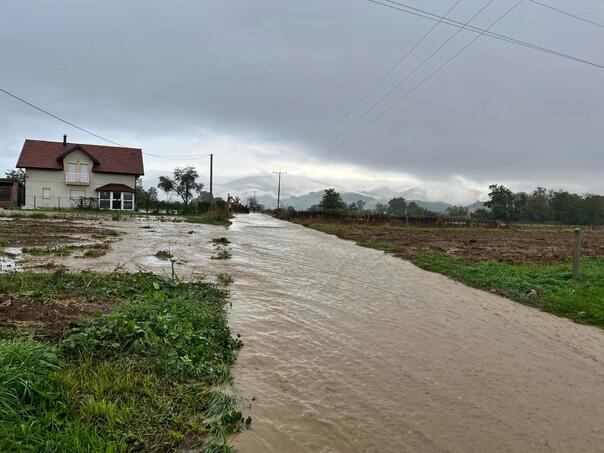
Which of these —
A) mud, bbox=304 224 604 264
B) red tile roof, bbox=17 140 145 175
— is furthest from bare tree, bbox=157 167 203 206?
mud, bbox=304 224 604 264

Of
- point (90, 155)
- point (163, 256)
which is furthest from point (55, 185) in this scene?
point (163, 256)

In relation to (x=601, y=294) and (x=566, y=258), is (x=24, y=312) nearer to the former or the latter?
(x=601, y=294)

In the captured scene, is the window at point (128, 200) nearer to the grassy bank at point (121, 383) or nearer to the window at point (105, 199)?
the window at point (105, 199)

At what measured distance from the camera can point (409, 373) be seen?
4.61m

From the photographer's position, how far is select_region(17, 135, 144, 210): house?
4706cm

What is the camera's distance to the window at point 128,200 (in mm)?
49938

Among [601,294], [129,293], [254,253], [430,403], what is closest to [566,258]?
[601,294]

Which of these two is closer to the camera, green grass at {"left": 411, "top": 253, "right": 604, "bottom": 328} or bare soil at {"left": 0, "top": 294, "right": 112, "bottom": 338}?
bare soil at {"left": 0, "top": 294, "right": 112, "bottom": 338}

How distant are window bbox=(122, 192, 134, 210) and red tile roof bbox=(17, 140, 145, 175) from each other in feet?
10.5

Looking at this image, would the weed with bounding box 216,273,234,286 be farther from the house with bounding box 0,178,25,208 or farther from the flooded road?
the house with bounding box 0,178,25,208

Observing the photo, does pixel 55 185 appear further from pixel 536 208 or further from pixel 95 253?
pixel 536 208

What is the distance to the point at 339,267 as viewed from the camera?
41.3 ft

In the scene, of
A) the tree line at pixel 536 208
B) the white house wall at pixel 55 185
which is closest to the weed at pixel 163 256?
the white house wall at pixel 55 185

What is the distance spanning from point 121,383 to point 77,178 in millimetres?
52320
